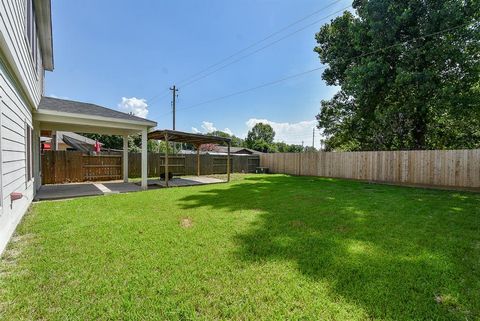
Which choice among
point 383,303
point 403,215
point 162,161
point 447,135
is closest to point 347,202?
point 403,215

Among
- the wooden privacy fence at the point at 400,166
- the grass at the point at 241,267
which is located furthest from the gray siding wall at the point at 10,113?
the wooden privacy fence at the point at 400,166

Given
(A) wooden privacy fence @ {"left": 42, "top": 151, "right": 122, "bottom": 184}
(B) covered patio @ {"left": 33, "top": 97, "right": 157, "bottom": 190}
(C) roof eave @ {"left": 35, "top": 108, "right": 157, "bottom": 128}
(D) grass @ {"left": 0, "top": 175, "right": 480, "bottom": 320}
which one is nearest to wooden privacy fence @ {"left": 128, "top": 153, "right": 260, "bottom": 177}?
(A) wooden privacy fence @ {"left": 42, "top": 151, "right": 122, "bottom": 184}

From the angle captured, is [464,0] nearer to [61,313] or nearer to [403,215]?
[403,215]

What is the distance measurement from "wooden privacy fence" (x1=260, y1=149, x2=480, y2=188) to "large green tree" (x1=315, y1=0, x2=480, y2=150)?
193 centimetres

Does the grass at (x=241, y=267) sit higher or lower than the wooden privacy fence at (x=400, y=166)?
lower

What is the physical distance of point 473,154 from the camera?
8273mm

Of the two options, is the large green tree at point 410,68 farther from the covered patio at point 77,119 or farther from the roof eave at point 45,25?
the roof eave at point 45,25

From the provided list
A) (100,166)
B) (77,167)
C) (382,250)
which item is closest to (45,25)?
(77,167)

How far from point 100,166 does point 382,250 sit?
36.4ft

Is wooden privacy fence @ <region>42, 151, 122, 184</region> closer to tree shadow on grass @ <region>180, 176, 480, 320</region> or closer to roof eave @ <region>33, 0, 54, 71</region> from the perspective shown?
roof eave @ <region>33, 0, 54, 71</region>

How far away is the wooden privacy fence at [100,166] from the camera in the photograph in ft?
30.8

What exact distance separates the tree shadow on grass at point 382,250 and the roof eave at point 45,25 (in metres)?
5.68

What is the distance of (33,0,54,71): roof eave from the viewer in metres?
5.43

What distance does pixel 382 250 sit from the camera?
9.79ft
